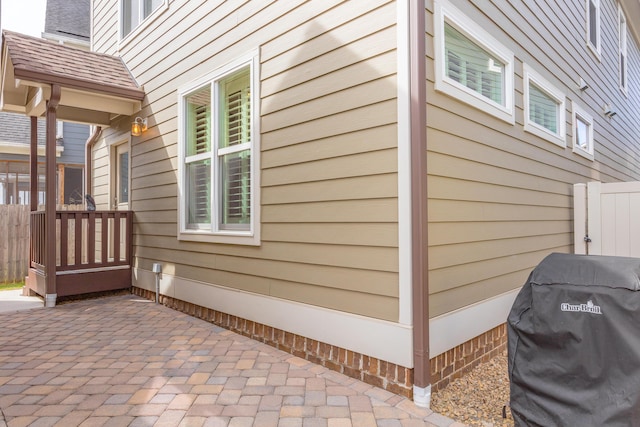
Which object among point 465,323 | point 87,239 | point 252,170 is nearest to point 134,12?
point 87,239

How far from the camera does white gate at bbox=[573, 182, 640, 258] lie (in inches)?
172

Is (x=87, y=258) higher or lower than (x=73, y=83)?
lower

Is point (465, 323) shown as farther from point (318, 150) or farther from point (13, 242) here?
point (13, 242)

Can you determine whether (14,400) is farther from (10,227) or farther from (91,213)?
(10,227)

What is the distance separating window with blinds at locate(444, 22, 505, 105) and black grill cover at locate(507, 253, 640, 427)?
1.63 meters

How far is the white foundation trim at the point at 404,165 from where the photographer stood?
2408mm

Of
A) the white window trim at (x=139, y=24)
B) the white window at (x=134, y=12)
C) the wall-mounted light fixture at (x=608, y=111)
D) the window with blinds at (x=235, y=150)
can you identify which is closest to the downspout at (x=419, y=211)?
the window with blinds at (x=235, y=150)

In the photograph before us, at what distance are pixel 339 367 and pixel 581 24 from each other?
6.09 metres

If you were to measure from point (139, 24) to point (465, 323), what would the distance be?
5.82m

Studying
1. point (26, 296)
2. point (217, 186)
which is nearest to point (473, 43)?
point (217, 186)

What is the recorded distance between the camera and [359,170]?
2689 millimetres

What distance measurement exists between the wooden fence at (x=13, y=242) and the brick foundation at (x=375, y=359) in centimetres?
528

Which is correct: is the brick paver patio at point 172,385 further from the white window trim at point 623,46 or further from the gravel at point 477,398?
the white window trim at point 623,46

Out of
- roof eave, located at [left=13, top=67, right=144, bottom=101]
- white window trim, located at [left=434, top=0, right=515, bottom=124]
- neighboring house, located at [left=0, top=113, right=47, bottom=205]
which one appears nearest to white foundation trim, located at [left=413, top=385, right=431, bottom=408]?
white window trim, located at [left=434, top=0, right=515, bottom=124]
